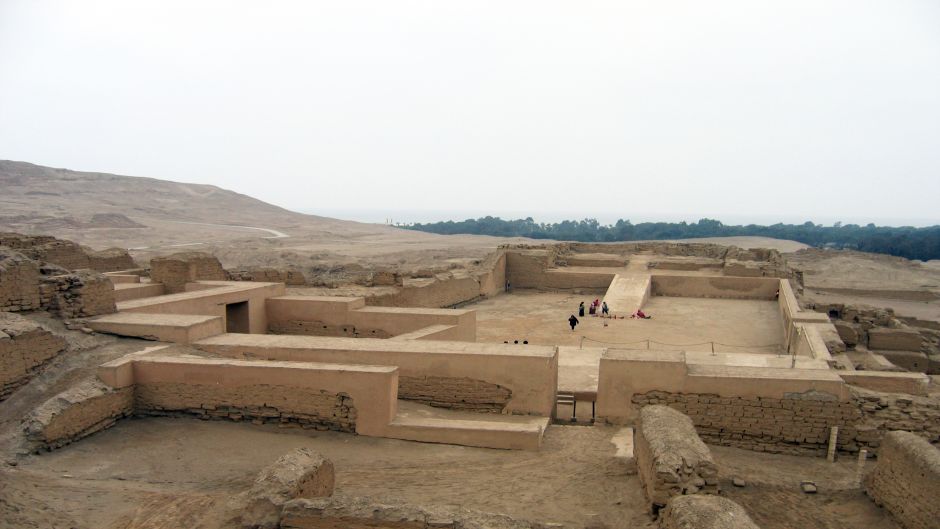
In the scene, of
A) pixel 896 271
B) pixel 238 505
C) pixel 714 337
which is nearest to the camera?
pixel 238 505

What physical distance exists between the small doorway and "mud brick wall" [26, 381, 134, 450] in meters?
3.78

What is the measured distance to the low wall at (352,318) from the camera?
11.7 metres

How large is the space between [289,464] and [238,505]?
1.65ft

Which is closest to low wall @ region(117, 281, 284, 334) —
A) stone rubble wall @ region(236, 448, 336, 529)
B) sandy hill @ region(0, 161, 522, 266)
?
stone rubble wall @ region(236, 448, 336, 529)

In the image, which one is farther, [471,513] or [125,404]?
[125,404]

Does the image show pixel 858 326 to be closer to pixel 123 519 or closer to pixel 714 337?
pixel 714 337

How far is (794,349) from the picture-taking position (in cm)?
1309

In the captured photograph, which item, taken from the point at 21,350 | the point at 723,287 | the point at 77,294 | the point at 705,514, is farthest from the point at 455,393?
the point at 723,287

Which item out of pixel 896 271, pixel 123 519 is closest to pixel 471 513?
pixel 123 519

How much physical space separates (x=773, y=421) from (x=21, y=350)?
8.58 metres

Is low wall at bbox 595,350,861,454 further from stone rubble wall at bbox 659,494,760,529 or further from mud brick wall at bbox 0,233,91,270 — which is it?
mud brick wall at bbox 0,233,91,270

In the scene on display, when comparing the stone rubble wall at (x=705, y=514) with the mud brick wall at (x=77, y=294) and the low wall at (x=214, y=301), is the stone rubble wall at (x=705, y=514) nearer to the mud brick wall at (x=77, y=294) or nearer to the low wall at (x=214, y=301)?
the low wall at (x=214, y=301)

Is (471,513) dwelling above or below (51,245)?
below

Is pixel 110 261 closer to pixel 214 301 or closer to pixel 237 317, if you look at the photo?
pixel 237 317
